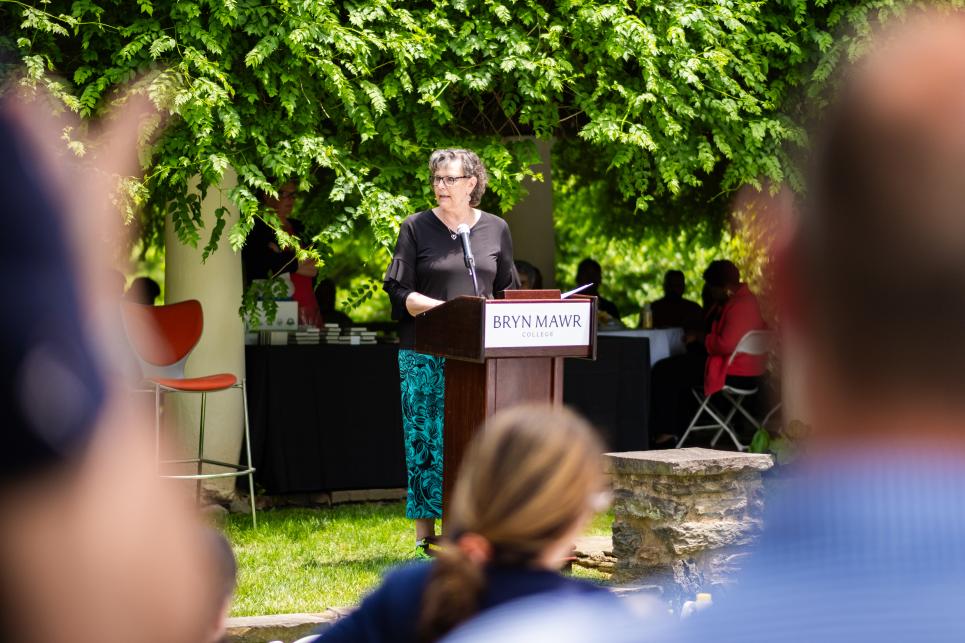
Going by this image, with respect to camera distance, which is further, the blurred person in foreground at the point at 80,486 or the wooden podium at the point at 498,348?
the wooden podium at the point at 498,348

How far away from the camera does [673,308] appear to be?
1209cm

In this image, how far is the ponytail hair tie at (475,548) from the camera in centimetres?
168

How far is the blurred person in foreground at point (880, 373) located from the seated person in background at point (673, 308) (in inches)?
423

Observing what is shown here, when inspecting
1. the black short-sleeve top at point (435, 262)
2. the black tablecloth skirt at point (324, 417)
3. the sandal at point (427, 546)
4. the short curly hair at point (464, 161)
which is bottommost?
the sandal at point (427, 546)

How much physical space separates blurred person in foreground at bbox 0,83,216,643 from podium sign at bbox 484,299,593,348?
128 inches

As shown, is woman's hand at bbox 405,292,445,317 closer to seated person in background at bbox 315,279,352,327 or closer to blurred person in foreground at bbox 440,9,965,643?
blurred person in foreground at bbox 440,9,965,643

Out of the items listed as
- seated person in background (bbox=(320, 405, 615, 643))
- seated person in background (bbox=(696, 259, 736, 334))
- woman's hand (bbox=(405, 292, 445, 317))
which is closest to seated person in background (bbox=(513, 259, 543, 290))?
seated person in background (bbox=(696, 259, 736, 334))

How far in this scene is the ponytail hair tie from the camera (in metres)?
1.68

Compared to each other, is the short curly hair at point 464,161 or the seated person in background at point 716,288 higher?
the short curly hair at point 464,161

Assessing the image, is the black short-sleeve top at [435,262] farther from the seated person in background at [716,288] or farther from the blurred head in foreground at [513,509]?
the seated person in background at [716,288]

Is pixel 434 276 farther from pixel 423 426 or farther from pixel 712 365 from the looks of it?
pixel 712 365

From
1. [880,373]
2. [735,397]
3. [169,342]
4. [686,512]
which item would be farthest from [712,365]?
[880,373]

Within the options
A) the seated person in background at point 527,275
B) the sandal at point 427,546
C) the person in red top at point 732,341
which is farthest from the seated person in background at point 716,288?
the sandal at point 427,546

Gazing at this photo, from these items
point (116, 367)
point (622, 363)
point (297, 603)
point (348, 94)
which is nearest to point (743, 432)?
point (622, 363)
